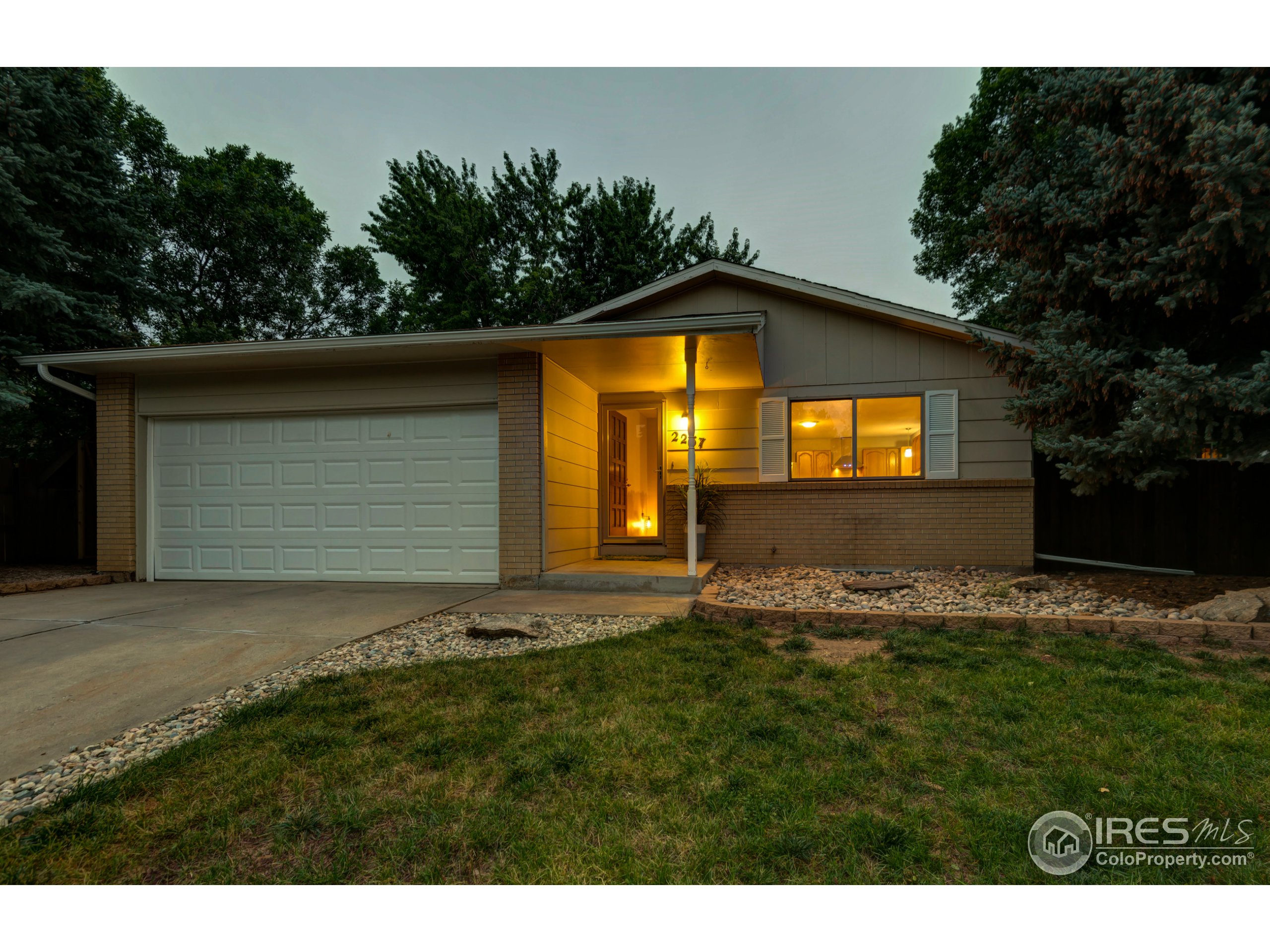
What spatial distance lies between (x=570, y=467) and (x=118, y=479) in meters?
5.88

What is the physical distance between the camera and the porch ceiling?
6.39 metres

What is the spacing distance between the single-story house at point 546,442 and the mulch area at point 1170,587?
1.57 metres

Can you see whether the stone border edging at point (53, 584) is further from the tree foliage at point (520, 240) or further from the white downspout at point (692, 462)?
the tree foliage at point (520, 240)

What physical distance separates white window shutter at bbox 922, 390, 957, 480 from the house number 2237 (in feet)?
9.99

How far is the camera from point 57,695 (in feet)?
10.5

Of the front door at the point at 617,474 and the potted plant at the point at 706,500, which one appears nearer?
the potted plant at the point at 706,500

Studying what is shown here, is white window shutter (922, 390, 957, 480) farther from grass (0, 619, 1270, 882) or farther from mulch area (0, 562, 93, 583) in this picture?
mulch area (0, 562, 93, 583)

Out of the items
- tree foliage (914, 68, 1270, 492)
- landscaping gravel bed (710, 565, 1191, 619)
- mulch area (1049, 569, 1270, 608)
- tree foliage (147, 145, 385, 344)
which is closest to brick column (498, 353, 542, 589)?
landscaping gravel bed (710, 565, 1191, 619)

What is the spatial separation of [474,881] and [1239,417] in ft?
21.4

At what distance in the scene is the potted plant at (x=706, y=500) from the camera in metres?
8.61

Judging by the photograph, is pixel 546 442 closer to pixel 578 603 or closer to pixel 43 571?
pixel 578 603

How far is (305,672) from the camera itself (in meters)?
3.64

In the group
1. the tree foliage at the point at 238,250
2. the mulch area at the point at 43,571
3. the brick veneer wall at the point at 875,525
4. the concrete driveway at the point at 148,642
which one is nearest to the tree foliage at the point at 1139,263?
the brick veneer wall at the point at 875,525
